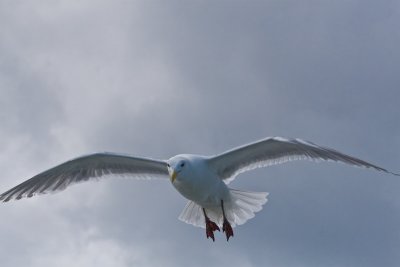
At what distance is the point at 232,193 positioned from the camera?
14.7 meters

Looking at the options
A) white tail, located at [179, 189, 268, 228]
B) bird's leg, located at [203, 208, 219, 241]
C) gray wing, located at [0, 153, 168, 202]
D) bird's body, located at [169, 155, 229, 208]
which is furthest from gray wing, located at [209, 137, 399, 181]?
gray wing, located at [0, 153, 168, 202]

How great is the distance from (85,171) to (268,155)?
431 centimetres

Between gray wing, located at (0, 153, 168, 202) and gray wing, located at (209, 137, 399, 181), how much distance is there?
1476 mm

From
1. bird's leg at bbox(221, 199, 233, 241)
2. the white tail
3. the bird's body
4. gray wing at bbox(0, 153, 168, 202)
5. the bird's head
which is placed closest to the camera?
the bird's head

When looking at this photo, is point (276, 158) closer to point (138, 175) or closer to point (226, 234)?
point (226, 234)

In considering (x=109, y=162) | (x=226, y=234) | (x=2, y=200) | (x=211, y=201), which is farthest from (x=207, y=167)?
(x=2, y=200)

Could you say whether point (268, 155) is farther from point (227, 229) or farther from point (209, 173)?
point (227, 229)

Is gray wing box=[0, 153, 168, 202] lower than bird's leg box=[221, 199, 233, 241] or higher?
higher

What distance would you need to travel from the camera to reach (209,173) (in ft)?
44.4

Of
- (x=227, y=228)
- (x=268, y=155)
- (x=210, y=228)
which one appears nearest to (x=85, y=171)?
(x=210, y=228)

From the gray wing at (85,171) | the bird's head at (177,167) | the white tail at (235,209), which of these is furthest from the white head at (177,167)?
the white tail at (235,209)

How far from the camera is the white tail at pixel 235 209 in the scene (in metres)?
14.6

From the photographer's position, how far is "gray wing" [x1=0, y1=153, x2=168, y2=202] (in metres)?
14.5

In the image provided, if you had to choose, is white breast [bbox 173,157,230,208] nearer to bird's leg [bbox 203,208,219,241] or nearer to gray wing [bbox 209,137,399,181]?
gray wing [bbox 209,137,399,181]
